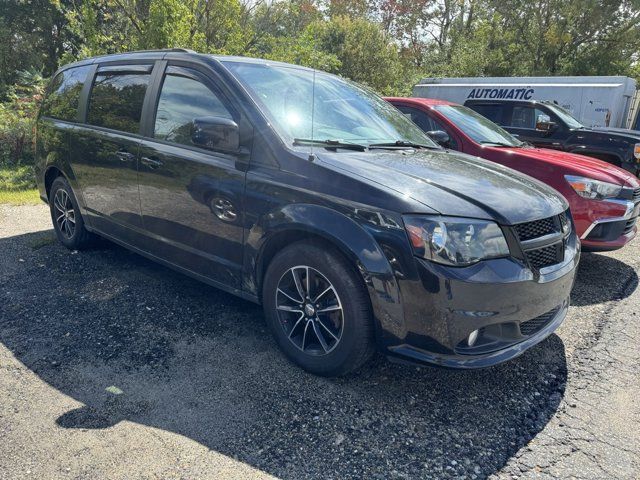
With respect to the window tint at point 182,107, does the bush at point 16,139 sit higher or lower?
Answer: lower

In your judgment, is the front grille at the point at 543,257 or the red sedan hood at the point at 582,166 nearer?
the front grille at the point at 543,257

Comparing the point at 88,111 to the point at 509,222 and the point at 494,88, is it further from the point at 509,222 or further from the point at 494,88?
the point at 494,88

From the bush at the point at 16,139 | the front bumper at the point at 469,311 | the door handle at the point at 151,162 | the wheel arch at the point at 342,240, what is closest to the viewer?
the front bumper at the point at 469,311

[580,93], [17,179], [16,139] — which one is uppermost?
[580,93]

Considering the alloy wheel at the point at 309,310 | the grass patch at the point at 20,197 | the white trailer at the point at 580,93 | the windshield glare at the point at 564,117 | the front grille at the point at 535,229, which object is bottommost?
the grass patch at the point at 20,197

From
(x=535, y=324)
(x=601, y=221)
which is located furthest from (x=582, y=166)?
(x=535, y=324)

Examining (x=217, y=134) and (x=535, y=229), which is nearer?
(x=535, y=229)

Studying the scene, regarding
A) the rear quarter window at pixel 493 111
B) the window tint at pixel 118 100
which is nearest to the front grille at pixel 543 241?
the window tint at pixel 118 100

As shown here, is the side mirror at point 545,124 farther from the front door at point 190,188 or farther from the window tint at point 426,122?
the front door at point 190,188

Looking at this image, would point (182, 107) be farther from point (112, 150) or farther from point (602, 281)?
point (602, 281)

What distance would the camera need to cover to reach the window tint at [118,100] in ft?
12.9

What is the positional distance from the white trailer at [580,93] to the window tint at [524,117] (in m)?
4.70

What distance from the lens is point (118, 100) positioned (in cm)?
418

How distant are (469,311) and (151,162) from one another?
256 cm
